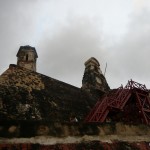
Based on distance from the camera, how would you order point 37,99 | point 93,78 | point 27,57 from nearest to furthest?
1. point 37,99
2. point 93,78
3. point 27,57

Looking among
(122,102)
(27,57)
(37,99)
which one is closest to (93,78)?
(27,57)

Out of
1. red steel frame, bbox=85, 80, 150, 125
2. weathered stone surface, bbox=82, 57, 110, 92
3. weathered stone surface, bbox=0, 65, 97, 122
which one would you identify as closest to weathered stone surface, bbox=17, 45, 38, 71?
weathered stone surface, bbox=82, 57, 110, 92

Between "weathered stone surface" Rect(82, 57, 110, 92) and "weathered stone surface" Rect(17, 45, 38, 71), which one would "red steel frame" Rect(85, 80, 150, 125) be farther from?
"weathered stone surface" Rect(17, 45, 38, 71)

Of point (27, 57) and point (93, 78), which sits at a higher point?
point (27, 57)

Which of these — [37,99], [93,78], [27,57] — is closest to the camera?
[37,99]

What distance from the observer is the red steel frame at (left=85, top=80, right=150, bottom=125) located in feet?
44.3

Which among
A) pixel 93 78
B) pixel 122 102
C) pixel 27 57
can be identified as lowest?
pixel 122 102

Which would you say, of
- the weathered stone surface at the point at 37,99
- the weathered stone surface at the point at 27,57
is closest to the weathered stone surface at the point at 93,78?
the weathered stone surface at the point at 37,99

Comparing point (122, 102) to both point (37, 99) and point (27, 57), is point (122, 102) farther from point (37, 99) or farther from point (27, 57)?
point (27, 57)

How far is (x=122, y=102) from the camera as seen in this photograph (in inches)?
551

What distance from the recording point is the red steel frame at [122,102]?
44.3ft

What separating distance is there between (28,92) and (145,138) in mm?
8853

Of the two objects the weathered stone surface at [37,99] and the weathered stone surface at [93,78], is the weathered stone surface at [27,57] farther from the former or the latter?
the weathered stone surface at [37,99]

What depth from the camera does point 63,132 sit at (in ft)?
15.1
